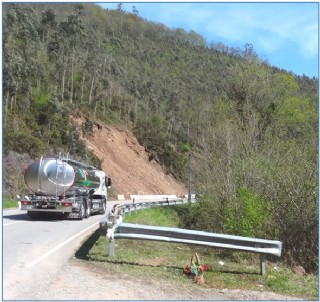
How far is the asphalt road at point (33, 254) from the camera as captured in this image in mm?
7738

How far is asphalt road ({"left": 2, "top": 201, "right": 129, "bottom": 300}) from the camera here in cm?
774

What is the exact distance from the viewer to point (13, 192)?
3750cm

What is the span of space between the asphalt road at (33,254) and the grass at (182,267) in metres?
0.69

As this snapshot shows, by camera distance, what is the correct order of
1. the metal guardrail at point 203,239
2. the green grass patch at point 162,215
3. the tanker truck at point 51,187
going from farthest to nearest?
1. the green grass patch at point 162,215
2. the tanker truck at point 51,187
3. the metal guardrail at point 203,239

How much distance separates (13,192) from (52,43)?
143 feet

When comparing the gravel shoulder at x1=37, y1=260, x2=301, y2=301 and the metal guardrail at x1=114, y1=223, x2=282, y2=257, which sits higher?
the metal guardrail at x1=114, y1=223, x2=282, y2=257

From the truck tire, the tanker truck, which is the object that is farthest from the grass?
the truck tire

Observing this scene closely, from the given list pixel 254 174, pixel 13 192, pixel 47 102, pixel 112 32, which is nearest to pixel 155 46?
pixel 112 32

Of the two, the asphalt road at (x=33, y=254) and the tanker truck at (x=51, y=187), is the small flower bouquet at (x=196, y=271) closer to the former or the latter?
the asphalt road at (x=33, y=254)

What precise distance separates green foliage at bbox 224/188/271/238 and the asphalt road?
16.4 ft

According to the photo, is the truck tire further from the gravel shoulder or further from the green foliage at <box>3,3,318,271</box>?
the gravel shoulder

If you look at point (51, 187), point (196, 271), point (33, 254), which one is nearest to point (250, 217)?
point (196, 271)

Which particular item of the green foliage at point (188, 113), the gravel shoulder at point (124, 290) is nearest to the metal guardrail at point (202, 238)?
the gravel shoulder at point (124, 290)

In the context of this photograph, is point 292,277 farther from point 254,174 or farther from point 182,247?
point 254,174
